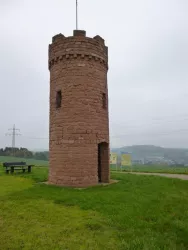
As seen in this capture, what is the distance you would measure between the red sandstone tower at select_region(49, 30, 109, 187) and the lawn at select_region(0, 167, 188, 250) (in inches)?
78.8

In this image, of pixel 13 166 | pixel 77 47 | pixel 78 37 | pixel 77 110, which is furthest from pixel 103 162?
pixel 13 166

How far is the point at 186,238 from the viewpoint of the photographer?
4.88 m

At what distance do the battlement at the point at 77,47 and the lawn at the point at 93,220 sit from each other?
6736 millimetres

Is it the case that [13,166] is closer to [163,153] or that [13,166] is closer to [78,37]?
[78,37]

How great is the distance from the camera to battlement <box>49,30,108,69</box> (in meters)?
11.5

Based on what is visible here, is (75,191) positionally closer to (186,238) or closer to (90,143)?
(90,143)

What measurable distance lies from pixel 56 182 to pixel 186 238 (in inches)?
293

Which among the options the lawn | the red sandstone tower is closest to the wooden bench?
the red sandstone tower

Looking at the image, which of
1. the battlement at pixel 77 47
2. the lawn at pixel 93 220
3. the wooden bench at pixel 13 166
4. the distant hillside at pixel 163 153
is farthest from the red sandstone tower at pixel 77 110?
the distant hillside at pixel 163 153

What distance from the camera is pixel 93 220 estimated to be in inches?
234

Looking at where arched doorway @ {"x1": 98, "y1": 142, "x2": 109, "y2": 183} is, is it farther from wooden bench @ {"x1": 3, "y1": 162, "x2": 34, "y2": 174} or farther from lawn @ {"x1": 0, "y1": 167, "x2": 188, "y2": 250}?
wooden bench @ {"x1": 3, "y1": 162, "x2": 34, "y2": 174}

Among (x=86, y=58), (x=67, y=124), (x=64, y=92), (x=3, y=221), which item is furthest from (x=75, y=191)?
(x=86, y=58)

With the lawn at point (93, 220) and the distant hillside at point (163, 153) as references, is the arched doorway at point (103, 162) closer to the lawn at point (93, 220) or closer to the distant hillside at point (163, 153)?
the lawn at point (93, 220)

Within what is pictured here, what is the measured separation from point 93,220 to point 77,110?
20.4 feet
